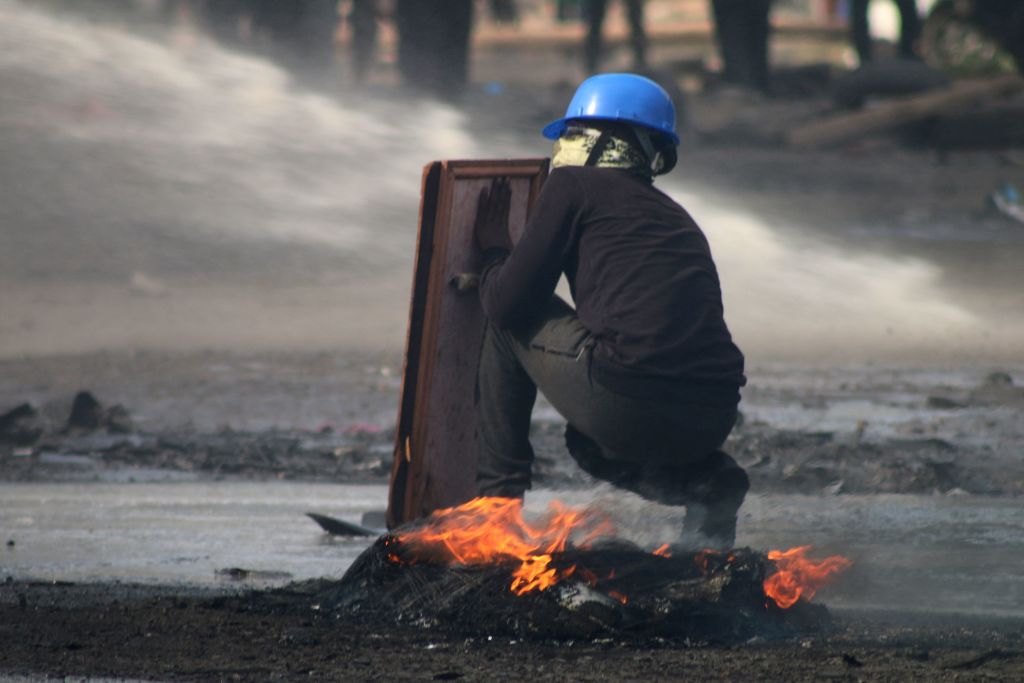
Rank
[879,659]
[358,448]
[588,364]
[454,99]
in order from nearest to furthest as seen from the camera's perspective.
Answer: [879,659], [588,364], [358,448], [454,99]

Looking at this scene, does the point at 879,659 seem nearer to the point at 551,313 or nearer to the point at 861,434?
the point at 551,313

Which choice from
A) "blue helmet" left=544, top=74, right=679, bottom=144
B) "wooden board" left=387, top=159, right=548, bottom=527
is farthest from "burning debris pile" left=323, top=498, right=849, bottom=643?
"blue helmet" left=544, top=74, right=679, bottom=144

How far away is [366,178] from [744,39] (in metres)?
11.2

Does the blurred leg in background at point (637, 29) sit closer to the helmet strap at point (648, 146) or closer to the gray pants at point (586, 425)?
the helmet strap at point (648, 146)

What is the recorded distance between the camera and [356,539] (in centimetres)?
543

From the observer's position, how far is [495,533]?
4.14 metres

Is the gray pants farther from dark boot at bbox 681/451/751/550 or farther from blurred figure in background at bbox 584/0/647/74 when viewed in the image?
blurred figure in background at bbox 584/0/647/74

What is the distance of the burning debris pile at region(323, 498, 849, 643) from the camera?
384 centimetres

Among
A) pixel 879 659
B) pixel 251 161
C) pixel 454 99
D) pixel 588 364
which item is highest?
pixel 454 99

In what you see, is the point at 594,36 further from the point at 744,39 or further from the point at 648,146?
the point at 648,146

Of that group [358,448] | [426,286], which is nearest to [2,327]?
[358,448]

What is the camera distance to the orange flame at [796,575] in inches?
160

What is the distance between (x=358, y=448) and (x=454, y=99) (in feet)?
40.8

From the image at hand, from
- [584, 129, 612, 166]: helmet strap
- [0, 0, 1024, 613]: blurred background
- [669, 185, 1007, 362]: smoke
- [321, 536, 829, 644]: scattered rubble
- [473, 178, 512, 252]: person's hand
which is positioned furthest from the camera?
[669, 185, 1007, 362]: smoke
